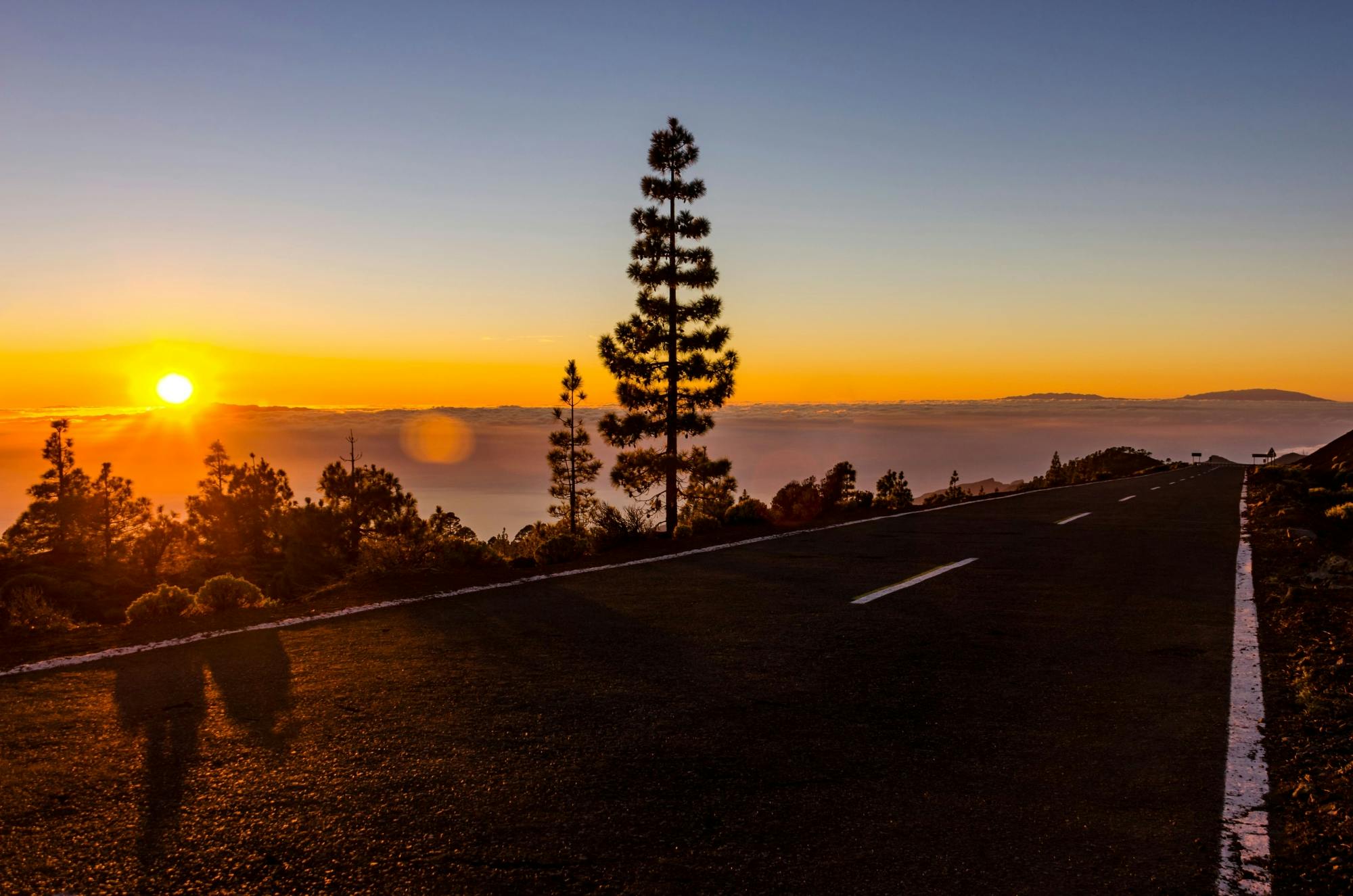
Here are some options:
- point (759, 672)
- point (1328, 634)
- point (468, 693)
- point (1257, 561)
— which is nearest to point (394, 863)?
point (468, 693)

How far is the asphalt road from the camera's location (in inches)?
113

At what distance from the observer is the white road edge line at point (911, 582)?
7.86 metres

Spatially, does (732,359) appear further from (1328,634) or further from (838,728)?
(838,728)

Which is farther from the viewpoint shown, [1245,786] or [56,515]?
[56,515]

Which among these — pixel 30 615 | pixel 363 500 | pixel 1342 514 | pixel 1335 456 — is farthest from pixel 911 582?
pixel 363 500

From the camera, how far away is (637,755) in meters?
3.85

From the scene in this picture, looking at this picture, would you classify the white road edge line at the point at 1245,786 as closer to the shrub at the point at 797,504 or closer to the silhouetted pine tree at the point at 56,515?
the shrub at the point at 797,504

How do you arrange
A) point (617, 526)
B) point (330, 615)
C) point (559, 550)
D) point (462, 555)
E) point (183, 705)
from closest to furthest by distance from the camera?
point (183, 705) → point (330, 615) → point (462, 555) → point (559, 550) → point (617, 526)

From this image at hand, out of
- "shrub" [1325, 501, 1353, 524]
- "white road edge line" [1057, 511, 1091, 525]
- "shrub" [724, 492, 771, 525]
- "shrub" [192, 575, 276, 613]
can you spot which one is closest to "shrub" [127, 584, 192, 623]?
"shrub" [192, 575, 276, 613]

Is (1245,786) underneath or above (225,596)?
above

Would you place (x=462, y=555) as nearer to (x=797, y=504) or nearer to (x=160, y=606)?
(x=160, y=606)

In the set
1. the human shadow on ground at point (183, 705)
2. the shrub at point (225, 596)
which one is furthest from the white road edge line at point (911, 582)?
the shrub at point (225, 596)

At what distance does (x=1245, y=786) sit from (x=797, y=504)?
59.9 feet

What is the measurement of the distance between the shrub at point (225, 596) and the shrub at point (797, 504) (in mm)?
10074
